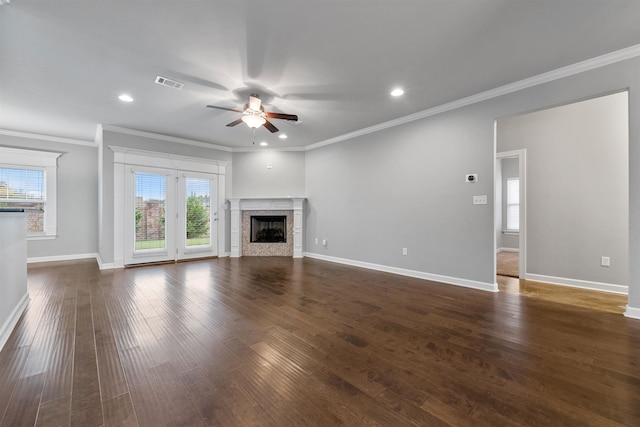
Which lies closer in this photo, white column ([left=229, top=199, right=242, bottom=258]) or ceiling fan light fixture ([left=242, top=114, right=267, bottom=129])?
ceiling fan light fixture ([left=242, top=114, right=267, bottom=129])

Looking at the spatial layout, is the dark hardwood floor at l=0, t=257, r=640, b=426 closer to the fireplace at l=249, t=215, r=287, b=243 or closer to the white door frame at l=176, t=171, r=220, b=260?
the white door frame at l=176, t=171, r=220, b=260

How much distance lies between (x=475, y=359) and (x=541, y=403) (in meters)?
0.47

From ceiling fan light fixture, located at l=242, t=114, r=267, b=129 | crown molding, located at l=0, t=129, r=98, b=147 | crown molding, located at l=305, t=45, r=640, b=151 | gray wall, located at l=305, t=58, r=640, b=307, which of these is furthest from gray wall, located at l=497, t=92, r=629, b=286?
crown molding, located at l=0, t=129, r=98, b=147

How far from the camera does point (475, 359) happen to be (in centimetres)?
195

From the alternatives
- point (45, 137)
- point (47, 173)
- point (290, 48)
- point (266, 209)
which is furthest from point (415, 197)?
point (45, 137)

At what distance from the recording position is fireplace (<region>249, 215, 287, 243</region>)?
685 centimetres

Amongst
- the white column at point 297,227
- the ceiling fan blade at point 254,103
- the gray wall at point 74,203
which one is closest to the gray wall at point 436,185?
the white column at point 297,227

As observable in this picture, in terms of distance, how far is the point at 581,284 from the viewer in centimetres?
387

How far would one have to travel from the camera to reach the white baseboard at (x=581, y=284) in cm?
358

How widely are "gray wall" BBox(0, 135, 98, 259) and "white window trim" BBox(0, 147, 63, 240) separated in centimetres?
9

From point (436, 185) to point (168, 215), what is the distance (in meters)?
5.59

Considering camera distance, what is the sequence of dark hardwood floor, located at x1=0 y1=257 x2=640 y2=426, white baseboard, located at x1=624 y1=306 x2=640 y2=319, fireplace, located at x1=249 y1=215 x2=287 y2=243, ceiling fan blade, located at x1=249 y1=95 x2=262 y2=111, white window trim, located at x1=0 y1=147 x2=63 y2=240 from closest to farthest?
dark hardwood floor, located at x1=0 y1=257 x2=640 y2=426 < white baseboard, located at x1=624 y1=306 x2=640 y2=319 < ceiling fan blade, located at x1=249 y1=95 x2=262 y2=111 < white window trim, located at x1=0 y1=147 x2=63 y2=240 < fireplace, located at x1=249 y1=215 x2=287 y2=243

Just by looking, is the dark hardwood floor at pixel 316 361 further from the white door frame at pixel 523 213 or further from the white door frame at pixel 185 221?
the white door frame at pixel 185 221

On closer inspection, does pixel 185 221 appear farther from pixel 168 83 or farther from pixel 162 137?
pixel 168 83
